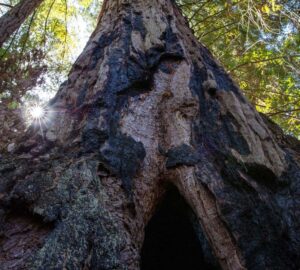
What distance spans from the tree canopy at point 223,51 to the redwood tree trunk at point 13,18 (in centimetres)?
80

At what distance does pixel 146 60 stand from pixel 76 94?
2.00ft

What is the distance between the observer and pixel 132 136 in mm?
1799

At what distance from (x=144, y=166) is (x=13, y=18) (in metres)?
2.55

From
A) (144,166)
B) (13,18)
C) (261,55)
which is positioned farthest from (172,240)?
(261,55)

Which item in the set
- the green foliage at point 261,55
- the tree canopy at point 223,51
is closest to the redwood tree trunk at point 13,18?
the tree canopy at point 223,51

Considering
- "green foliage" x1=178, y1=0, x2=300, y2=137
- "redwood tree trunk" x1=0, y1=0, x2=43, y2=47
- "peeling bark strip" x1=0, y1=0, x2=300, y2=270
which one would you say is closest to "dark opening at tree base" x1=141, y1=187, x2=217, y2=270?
"peeling bark strip" x1=0, y1=0, x2=300, y2=270

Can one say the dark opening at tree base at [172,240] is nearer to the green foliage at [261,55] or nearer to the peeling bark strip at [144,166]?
the peeling bark strip at [144,166]

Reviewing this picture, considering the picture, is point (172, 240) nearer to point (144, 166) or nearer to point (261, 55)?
point (144, 166)

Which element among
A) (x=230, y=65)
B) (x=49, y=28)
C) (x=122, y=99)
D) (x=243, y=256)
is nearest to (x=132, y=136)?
(x=122, y=99)

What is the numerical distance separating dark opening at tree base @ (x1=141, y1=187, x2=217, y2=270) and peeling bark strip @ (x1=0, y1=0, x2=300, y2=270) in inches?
6.2

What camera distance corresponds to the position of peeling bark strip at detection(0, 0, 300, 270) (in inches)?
52.1

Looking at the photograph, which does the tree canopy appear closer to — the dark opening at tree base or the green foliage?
the green foliage

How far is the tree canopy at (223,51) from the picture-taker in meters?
4.55

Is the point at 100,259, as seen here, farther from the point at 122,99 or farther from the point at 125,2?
the point at 125,2
